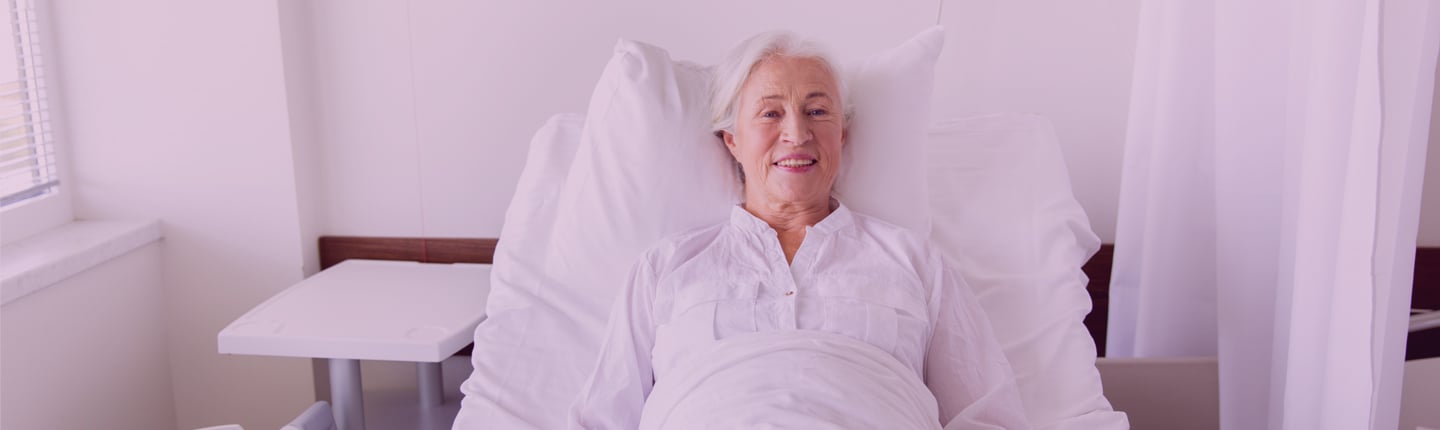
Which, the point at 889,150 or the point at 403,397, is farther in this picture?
the point at 403,397

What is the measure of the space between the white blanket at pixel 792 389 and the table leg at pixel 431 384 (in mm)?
907

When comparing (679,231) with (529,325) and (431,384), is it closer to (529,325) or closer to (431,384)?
(529,325)

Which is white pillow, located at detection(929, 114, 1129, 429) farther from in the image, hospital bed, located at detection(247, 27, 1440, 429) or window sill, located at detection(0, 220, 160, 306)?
window sill, located at detection(0, 220, 160, 306)

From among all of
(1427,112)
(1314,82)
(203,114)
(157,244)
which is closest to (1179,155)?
(1314,82)

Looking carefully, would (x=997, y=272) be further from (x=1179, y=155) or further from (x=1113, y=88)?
(x=1113, y=88)

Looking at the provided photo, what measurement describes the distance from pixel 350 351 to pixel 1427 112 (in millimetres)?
1733

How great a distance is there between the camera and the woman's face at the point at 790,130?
74.5 inches

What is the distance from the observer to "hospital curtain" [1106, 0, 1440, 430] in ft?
4.60

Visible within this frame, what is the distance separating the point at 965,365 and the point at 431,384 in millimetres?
1248

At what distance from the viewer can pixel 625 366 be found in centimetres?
180

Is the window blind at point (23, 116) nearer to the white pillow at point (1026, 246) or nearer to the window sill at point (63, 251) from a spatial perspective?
the window sill at point (63, 251)

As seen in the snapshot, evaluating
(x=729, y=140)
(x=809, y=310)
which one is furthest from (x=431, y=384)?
(x=809, y=310)

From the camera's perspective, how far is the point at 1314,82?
153cm

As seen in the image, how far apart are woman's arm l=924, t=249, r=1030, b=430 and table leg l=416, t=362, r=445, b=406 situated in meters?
1.15
